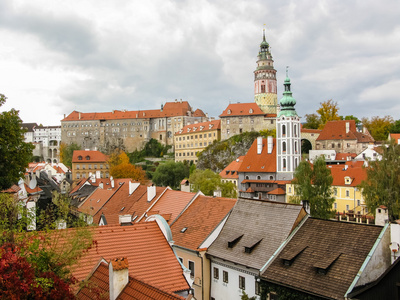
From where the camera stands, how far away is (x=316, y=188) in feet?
112

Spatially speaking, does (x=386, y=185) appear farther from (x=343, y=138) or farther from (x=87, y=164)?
(x=87, y=164)

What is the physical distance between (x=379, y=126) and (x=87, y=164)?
64200 mm

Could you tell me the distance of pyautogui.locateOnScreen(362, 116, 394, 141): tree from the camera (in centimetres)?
8350

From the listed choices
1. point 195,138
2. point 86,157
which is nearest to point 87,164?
point 86,157

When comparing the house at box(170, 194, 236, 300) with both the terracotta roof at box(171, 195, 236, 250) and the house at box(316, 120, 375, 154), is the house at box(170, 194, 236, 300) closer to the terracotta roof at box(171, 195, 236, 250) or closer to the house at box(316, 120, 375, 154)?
the terracotta roof at box(171, 195, 236, 250)

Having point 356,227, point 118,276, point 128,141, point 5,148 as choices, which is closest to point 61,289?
point 118,276

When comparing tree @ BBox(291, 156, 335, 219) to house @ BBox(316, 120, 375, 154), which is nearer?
tree @ BBox(291, 156, 335, 219)

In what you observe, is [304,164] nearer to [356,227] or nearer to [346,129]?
[356,227]

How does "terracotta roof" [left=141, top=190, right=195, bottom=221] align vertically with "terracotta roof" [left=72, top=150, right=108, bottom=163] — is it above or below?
below

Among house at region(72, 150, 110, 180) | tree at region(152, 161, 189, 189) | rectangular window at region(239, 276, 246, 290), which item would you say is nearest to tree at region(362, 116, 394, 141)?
tree at region(152, 161, 189, 189)

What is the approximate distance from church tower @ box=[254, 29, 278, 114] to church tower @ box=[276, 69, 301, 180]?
37.0 metres

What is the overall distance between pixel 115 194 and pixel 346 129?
52276mm

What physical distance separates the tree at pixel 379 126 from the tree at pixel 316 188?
→ 174ft

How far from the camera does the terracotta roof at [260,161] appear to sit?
60.5 metres
